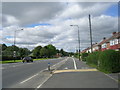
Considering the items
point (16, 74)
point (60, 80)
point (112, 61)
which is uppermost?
point (112, 61)

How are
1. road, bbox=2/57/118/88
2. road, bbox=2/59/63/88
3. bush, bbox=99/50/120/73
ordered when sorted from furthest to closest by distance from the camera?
1. bush, bbox=99/50/120/73
2. road, bbox=2/59/63/88
3. road, bbox=2/57/118/88

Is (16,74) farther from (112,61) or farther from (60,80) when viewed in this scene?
(112,61)

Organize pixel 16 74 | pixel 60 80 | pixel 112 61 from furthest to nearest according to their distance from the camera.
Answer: pixel 16 74 < pixel 112 61 < pixel 60 80

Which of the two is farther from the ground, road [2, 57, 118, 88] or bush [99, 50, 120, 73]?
bush [99, 50, 120, 73]

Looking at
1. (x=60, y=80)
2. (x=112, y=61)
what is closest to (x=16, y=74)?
(x=60, y=80)

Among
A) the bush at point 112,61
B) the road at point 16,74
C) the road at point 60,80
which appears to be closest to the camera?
the road at point 60,80

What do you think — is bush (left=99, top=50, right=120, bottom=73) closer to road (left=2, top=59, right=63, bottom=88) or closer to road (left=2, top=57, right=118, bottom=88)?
road (left=2, top=57, right=118, bottom=88)

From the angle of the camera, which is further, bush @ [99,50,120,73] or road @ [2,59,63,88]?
bush @ [99,50,120,73]

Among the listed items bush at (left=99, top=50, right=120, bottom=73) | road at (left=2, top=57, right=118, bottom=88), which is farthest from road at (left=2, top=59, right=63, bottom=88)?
bush at (left=99, top=50, right=120, bottom=73)

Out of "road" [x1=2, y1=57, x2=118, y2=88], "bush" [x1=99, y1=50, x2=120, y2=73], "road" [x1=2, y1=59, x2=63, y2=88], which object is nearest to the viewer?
"road" [x1=2, y1=57, x2=118, y2=88]

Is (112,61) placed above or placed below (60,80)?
above

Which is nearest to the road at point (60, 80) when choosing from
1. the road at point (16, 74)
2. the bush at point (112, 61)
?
the road at point (16, 74)

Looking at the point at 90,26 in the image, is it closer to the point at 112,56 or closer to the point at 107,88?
the point at 112,56

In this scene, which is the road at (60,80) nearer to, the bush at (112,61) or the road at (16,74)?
the road at (16,74)
